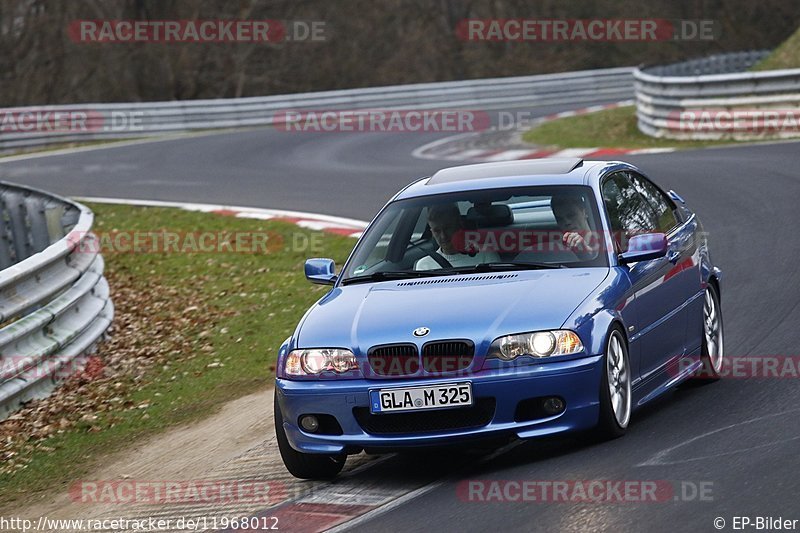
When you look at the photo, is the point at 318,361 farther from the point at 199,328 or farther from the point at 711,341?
the point at 199,328

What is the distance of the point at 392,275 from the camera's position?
300 inches

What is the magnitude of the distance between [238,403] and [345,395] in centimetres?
300

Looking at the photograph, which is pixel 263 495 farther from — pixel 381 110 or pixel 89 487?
pixel 381 110

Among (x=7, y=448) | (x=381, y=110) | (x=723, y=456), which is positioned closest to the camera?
(x=723, y=456)

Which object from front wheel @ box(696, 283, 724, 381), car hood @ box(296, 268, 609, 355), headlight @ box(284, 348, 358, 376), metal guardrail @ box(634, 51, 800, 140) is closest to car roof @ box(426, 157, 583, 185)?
car hood @ box(296, 268, 609, 355)

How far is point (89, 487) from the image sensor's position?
7.96 meters

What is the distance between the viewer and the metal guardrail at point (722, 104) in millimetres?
21969

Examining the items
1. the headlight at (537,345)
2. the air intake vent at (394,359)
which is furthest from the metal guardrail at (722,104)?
the air intake vent at (394,359)

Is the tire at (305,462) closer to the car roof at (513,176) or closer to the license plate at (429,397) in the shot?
the license plate at (429,397)

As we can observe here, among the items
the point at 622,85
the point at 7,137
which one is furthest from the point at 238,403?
the point at 622,85

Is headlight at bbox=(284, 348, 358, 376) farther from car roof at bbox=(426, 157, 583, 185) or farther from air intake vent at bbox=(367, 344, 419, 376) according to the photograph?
car roof at bbox=(426, 157, 583, 185)

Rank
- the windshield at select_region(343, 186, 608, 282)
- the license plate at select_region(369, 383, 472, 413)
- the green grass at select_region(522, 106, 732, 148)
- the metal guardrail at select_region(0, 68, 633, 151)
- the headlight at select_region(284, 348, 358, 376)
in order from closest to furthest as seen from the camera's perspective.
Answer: the license plate at select_region(369, 383, 472, 413) → the headlight at select_region(284, 348, 358, 376) → the windshield at select_region(343, 186, 608, 282) → the green grass at select_region(522, 106, 732, 148) → the metal guardrail at select_region(0, 68, 633, 151)

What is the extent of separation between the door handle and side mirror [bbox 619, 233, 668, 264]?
1.91 ft

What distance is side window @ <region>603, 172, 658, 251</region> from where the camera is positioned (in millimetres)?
7828
